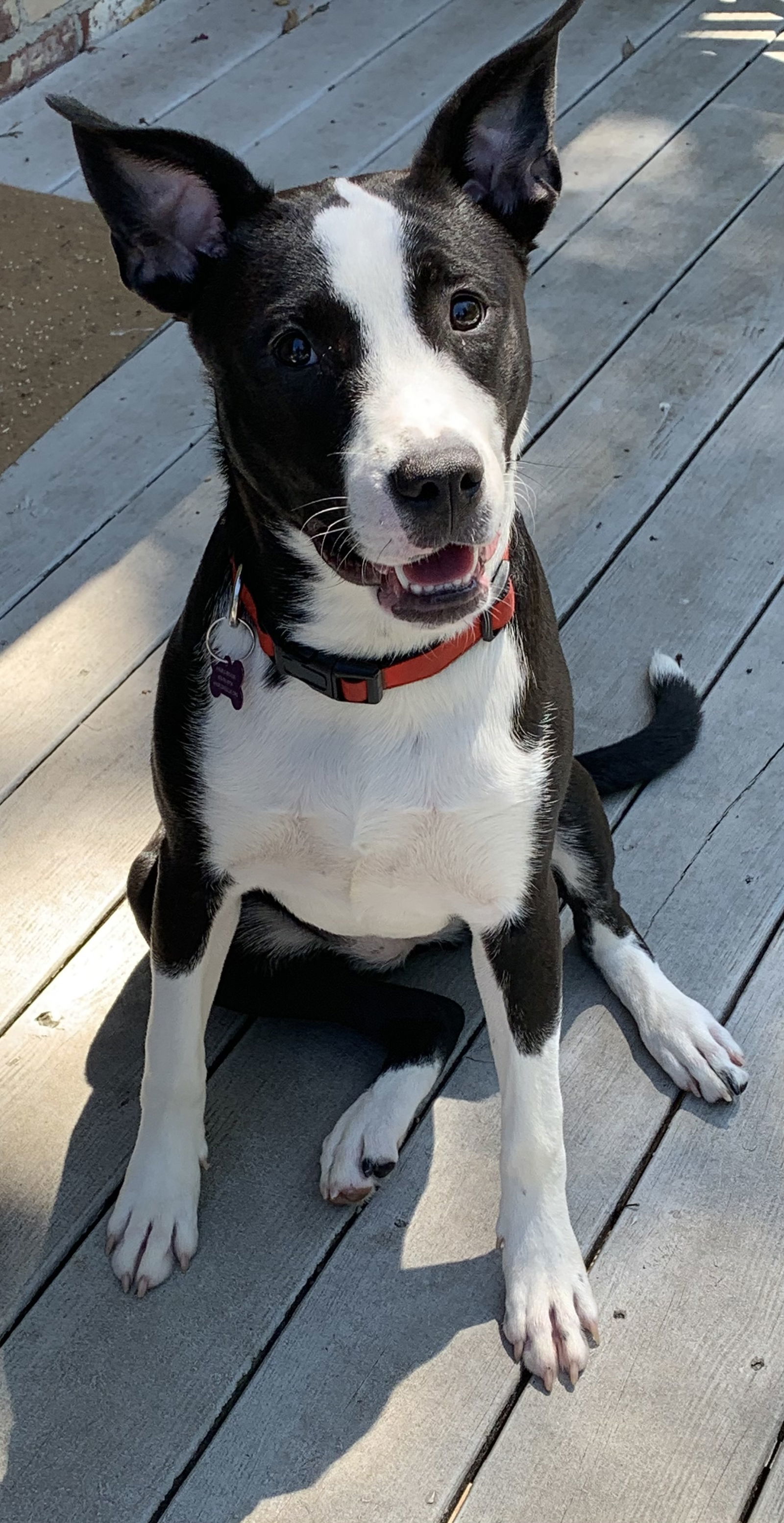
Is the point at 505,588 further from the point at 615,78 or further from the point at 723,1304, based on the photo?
the point at 615,78

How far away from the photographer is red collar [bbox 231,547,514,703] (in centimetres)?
Result: 174

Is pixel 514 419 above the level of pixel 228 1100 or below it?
above

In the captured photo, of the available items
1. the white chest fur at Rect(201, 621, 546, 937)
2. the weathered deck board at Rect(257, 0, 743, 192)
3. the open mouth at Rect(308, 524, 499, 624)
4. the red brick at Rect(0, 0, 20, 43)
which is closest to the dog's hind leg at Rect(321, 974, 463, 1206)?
the white chest fur at Rect(201, 621, 546, 937)

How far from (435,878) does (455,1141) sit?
0.52 m

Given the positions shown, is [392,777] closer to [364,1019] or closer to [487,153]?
[364,1019]

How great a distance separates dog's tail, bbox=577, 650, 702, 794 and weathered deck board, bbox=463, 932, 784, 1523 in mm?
579

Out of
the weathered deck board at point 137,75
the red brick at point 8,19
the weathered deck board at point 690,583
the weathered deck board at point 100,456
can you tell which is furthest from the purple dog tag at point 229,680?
the red brick at point 8,19

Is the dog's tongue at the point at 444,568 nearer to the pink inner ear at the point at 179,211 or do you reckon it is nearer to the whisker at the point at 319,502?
the whisker at the point at 319,502

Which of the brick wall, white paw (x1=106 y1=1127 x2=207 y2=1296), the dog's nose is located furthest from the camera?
the brick wall

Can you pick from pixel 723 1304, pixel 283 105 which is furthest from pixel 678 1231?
pixel 283 105

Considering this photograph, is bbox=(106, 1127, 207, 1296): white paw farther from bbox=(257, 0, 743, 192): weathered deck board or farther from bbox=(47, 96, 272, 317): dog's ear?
bbox=(257, 0, 743, 192): weathered deck board

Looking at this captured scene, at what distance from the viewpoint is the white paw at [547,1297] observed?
187 cm

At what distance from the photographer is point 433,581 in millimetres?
1576

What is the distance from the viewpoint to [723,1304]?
1.95 meters
